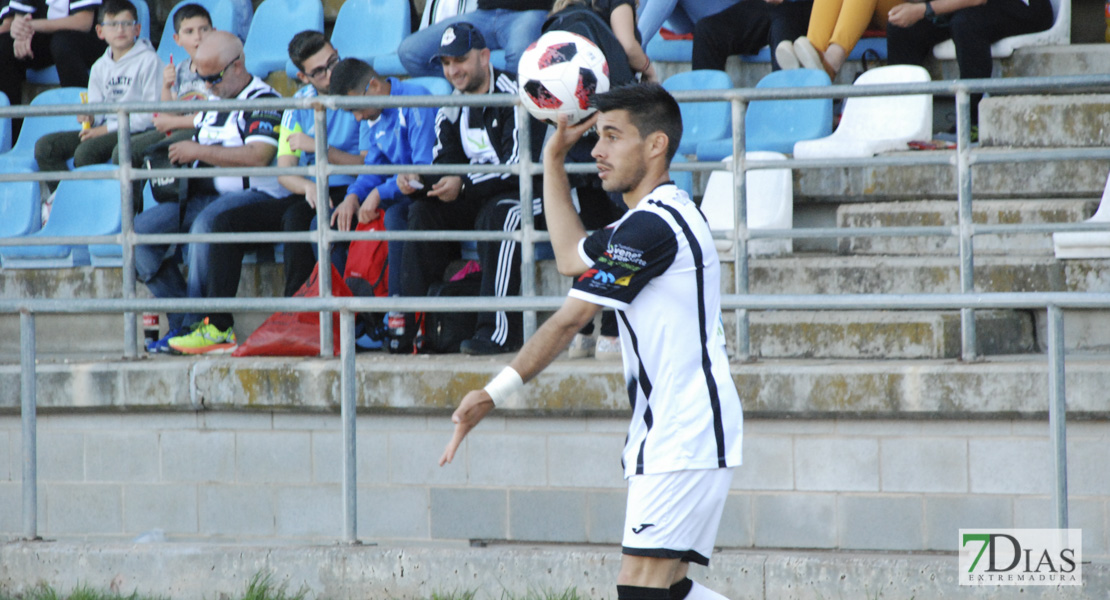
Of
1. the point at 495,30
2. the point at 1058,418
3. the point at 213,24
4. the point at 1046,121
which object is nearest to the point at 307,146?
the point at 495,30

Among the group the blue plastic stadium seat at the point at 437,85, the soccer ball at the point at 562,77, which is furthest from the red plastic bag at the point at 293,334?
the soccer ball at the point at 562,77

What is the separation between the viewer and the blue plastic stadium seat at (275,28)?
978cm

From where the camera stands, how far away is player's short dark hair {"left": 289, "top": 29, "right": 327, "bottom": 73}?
7.27m

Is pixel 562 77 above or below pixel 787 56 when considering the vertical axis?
below

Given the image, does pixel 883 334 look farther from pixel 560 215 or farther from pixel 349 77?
pixel 349 77

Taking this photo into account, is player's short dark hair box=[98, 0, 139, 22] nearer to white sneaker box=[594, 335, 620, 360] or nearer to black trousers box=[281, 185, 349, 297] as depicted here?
black trousers box=[281, 185, 349, 297]

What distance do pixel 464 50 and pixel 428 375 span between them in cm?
184

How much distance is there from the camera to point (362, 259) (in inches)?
276

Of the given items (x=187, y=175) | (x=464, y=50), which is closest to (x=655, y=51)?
(x=464, y=50)

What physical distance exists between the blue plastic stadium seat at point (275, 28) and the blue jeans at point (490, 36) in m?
1.74

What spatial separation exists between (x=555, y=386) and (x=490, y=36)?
3308 millimetres

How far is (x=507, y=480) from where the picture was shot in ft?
19.6

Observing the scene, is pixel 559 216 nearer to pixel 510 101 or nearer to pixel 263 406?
pixel 510 101

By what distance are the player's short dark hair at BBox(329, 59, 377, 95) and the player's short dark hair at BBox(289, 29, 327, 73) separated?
0.45m
